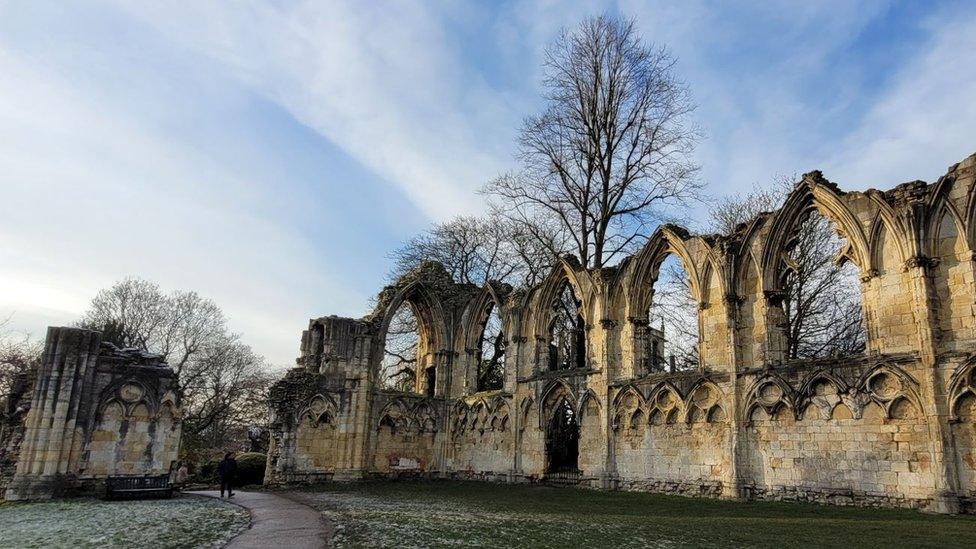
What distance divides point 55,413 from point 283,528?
26.4ft

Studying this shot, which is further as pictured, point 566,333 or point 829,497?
point 566,333

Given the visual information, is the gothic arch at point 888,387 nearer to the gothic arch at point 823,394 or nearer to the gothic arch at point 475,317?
the gothic arch at point 823,394

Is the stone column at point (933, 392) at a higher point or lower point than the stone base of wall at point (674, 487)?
higher

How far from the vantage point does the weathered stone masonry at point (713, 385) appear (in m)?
10.4

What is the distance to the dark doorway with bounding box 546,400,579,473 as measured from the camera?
55.4 ft

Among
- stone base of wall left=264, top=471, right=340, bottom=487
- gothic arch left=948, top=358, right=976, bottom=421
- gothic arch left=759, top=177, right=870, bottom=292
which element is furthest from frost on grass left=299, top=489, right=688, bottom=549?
A: gothic arch left=759, top=177, right=870, bottom=292

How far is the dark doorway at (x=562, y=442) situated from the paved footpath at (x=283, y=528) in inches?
292

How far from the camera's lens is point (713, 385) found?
43.5ft

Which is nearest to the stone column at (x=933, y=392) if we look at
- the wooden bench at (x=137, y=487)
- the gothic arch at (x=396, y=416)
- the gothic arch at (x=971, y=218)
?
the gothic arch at (x=971, y=218)

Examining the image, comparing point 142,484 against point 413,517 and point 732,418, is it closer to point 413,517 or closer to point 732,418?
point 413,517

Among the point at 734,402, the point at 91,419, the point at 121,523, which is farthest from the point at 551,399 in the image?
the point at 121,523

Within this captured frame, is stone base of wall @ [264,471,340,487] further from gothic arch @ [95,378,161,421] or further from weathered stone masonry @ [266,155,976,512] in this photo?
gothic arch @ [95,378,161,421]

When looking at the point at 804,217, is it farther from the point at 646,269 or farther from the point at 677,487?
the point at 677,487

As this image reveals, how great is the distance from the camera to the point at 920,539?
7.06 meters
